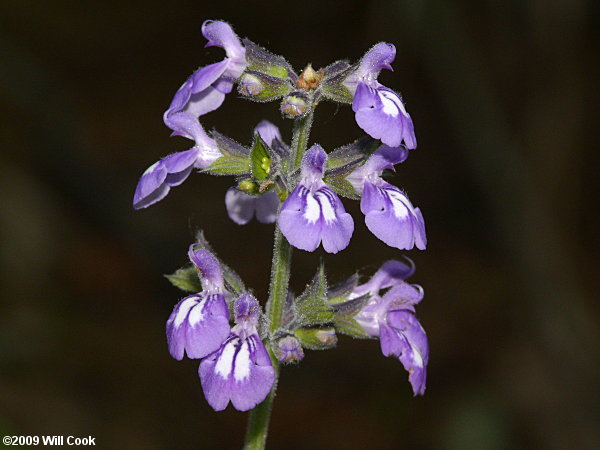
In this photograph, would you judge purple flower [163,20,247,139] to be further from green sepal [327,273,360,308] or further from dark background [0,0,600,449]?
dark background [0,0,600,449]

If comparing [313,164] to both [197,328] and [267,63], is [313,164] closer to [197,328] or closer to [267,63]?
[267,63]

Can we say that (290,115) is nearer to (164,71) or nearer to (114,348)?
(114,348)

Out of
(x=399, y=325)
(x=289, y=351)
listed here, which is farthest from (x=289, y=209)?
(x=399, y=325)

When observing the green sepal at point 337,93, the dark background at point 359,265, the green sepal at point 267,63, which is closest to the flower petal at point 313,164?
the green sepal at point 337,93

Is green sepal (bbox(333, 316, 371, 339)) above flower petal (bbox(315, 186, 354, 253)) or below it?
below

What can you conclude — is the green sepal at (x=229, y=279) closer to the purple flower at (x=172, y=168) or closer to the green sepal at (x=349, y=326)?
the purple flower at (x=172, y=168)

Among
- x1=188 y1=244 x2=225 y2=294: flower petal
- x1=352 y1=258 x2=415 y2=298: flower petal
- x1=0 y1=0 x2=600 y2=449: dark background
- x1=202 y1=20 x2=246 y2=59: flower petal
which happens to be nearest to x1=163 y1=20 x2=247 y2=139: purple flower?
x1=202 y1=20 x2=246 y2=59: flower petal

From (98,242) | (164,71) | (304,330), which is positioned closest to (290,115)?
(304,330)
